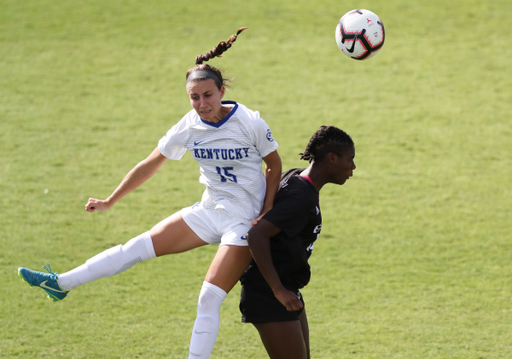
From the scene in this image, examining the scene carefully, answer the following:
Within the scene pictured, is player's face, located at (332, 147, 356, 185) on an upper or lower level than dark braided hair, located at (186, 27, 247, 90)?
lower

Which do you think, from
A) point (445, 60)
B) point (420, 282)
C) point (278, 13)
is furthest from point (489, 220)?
point (278, 13)

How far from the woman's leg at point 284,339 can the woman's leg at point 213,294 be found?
272 millimetres

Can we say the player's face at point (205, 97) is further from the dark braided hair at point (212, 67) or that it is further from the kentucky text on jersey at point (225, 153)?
the kentucky text on jersey at point (225, 153)

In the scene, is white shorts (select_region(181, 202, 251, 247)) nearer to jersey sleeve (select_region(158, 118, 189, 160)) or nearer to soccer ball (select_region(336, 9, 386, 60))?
jersey sleeve (select_region(158, 118, 189, 160))

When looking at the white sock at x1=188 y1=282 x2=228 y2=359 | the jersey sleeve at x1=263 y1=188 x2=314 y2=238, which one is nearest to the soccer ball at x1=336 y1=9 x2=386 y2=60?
the jersey sleeve at x1=263 y1=188 x2=314 y2=238

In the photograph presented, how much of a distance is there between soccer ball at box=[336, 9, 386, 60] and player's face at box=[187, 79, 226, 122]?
52.0 inches

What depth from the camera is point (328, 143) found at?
330cm

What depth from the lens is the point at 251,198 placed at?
356cm

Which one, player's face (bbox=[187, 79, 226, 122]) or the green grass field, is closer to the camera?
player's face (bbox=[187, 79, 226, 122])

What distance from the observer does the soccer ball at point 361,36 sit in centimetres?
421

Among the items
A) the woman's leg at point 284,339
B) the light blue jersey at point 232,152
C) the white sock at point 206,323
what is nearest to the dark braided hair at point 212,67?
the light blue jersey at point 232,152

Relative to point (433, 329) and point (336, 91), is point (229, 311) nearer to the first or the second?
point (433, 329)

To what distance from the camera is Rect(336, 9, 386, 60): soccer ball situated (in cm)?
421

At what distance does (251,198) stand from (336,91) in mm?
5854
